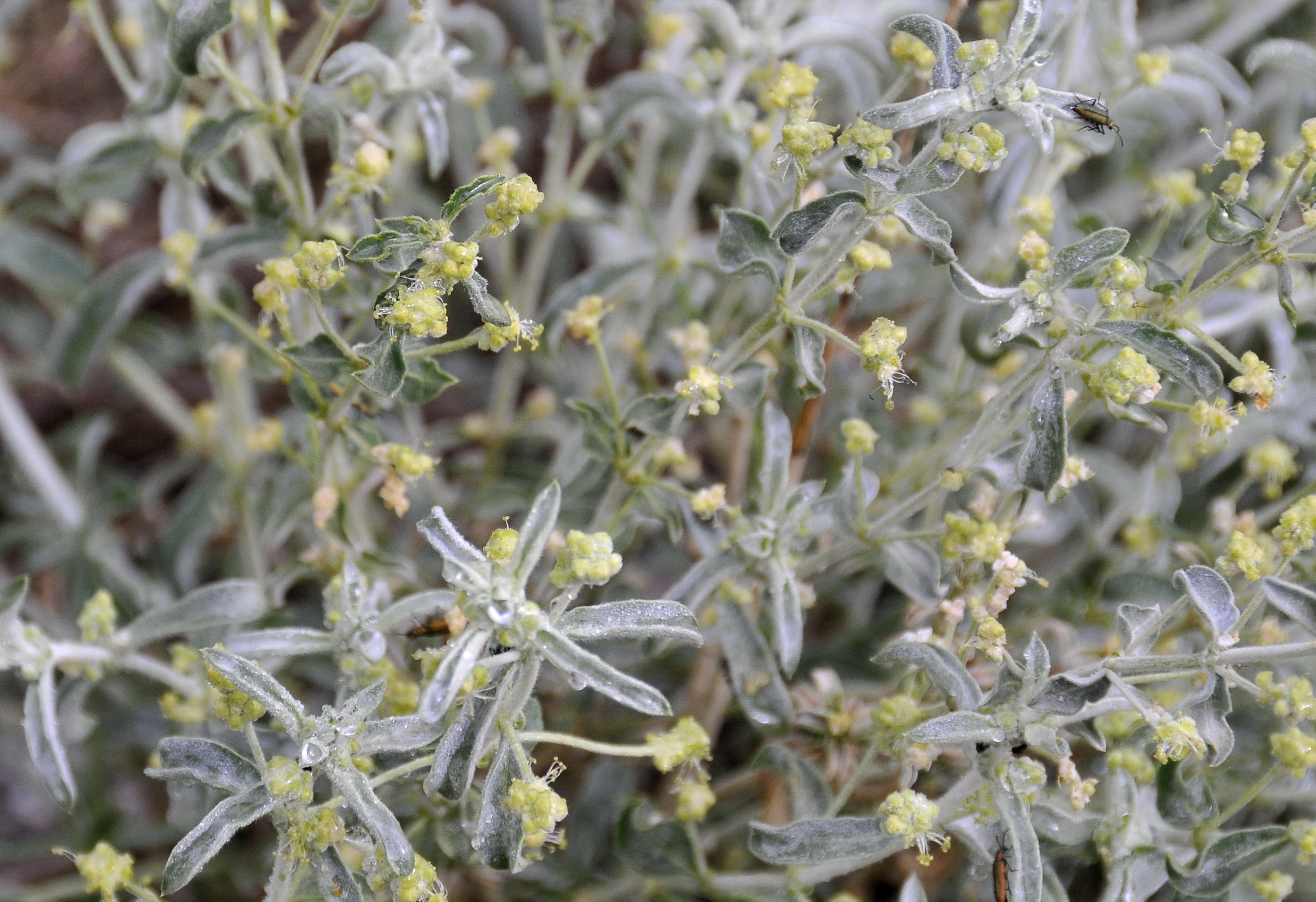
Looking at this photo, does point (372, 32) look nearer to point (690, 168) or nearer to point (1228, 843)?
point (690, 168)

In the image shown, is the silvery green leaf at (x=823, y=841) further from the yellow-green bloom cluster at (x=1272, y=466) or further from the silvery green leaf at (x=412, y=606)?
the yellow-green bloom cluster at (x=1272, y=466)

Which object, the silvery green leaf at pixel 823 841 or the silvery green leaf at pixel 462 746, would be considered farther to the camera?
the silvery green leaf at pixel 823 841

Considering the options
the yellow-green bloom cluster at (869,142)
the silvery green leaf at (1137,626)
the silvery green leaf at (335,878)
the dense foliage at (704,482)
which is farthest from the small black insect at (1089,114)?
the silvery green leaf at (335,878)

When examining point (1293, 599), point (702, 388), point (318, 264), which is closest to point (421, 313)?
point (318, 264)

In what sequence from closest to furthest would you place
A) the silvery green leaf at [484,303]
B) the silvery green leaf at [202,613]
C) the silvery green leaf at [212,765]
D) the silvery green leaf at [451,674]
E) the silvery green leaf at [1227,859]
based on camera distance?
the silvery green leaf at [451,674] < the silvery green leaf at [484,303] < the silvery green leaf at [212,765] < the silvery green leaf at [1227,859] < the silvery green leaf at [202,613]

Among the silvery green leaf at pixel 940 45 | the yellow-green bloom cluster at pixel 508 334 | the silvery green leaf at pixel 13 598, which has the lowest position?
the silvery green leaf at pixel 13 598

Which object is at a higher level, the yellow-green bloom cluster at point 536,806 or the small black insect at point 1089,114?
the small black insect at point 1089,114

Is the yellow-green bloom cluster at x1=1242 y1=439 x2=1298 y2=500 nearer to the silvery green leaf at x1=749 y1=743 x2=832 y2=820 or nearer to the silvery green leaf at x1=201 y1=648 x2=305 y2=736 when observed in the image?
the silvery green leaf at x1=749 y1=743 x2=832 y2=820
